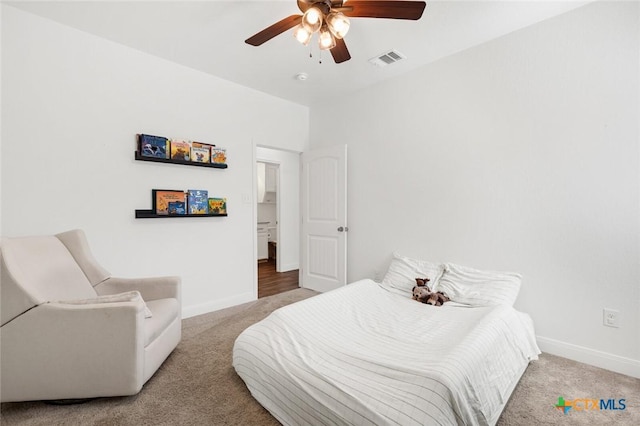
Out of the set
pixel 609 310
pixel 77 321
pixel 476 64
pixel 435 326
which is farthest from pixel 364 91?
pixel 77 321

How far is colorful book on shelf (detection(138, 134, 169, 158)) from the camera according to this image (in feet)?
9.16

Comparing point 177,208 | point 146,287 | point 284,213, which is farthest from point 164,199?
point 284,213

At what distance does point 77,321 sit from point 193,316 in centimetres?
158

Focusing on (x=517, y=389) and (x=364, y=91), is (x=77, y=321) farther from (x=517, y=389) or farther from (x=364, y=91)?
(x=364, y=91)

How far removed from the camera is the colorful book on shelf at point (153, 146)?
2.79 meters

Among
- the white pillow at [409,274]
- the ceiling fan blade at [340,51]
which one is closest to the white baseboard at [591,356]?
the white pillow at [409,274]

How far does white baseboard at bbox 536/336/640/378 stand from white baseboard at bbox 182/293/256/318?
117 inches

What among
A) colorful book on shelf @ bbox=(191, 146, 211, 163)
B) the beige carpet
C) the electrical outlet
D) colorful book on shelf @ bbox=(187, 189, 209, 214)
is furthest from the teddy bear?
colorful book on shelf @ bbox=(191, 146, 211, 163)

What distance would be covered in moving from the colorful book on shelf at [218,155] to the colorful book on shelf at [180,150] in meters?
0.27

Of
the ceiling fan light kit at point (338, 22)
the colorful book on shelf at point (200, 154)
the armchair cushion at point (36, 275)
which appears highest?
the ceiling fan light kit at point (338, 22)

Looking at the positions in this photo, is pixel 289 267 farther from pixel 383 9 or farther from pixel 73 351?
pixel 383 9

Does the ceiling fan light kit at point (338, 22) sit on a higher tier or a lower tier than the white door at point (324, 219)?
higher

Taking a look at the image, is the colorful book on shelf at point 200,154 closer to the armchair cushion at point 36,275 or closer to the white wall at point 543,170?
the armchair cushion at point 36,275

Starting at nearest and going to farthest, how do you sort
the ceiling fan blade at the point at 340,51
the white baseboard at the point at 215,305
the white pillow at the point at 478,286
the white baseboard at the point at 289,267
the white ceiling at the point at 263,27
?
the ceiling fan blade at the point at 340,51 < the white ceiling at the point at 263,27 < the white pillow at the point at 478,286 < the white baseboard at the point at 215,305 < the white baseboard at the point at 289,267
